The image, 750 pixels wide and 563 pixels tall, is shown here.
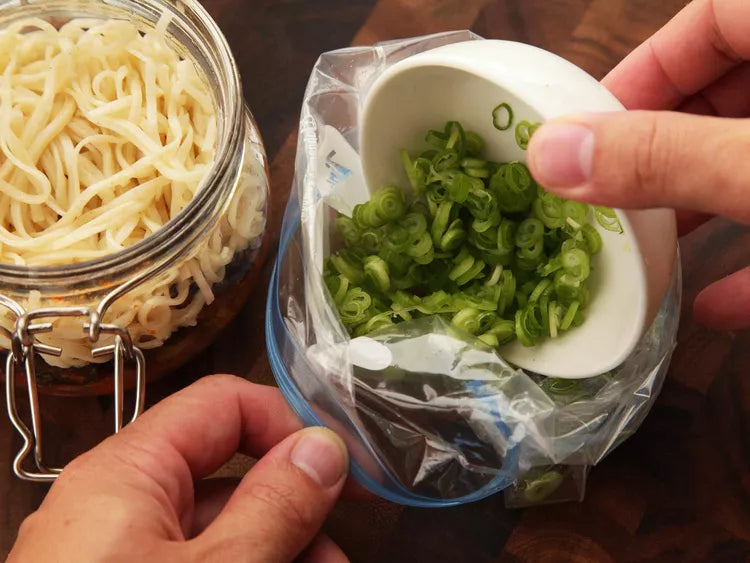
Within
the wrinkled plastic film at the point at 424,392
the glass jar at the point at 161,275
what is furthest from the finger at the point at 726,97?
the glass jar at the point at 161,275

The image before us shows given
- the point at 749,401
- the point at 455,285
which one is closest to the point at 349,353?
the point at 455,285

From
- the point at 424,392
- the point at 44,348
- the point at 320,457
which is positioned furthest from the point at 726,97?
the point at 44,348

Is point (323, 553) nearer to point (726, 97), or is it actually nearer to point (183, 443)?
point (183, 443)

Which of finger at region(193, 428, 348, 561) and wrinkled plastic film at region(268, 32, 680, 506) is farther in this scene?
wrinkled plastic film at region(268, 32, 680, 506)

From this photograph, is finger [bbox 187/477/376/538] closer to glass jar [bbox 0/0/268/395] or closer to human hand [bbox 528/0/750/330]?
glass jar [bbox 0/0/268/395]

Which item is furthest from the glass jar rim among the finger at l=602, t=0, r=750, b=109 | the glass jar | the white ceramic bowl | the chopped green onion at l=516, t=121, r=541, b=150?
the finger at l=602, t=0, r=750, b=109

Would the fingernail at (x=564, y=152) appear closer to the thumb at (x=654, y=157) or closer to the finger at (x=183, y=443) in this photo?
the thumb at (x=654, y=157)

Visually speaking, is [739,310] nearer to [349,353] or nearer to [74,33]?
[349,353]
